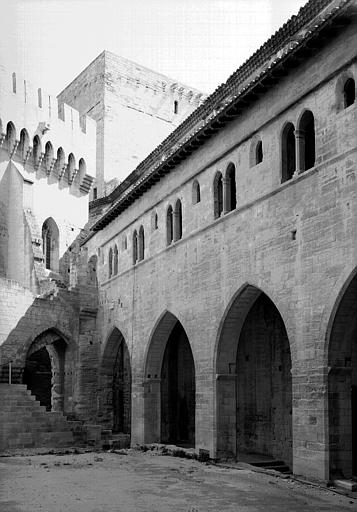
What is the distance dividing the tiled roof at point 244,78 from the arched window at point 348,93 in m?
1.14

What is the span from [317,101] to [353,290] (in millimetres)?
3758

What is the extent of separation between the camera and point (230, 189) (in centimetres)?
1761

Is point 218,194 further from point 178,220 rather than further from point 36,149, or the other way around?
point 36,149

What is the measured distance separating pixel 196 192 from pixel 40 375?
16.7m

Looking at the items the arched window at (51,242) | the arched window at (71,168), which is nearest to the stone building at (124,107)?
the arched window at (71,168)

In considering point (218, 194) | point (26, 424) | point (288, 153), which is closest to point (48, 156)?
point (26, 424)

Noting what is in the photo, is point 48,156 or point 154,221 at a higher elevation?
point 48,156

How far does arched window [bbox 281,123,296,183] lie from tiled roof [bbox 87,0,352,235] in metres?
1.28

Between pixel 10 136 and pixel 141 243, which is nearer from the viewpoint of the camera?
pixel 141 243

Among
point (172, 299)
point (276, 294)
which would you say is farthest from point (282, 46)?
point (172, 299)

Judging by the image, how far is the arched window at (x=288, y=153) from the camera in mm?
14930

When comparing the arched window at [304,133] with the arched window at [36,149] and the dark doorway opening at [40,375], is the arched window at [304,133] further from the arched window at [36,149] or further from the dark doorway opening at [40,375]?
the dark doorway opening at [40,375]

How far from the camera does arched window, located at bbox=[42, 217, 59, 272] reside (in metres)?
31.5

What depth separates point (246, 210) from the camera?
1625cm
